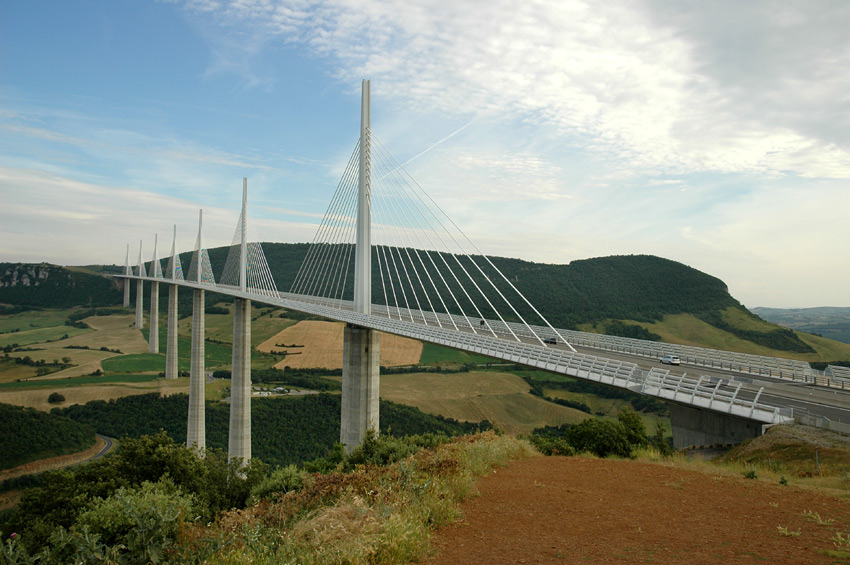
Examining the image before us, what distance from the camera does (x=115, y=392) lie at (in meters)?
55.9

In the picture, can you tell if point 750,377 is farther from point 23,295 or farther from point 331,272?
point 23,295

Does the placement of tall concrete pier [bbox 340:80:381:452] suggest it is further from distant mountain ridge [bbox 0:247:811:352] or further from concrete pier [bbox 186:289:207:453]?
distant mountain ridge [bbox 0:247:811:352]

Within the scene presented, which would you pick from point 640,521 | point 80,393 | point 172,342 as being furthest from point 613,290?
point 640,521

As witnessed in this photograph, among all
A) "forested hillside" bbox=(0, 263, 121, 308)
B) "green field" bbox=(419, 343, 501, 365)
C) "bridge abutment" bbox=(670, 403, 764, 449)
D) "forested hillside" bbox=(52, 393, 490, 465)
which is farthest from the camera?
"forested hillside" bbox=(0, 263, 121, 308)

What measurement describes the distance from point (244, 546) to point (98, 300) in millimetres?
139161

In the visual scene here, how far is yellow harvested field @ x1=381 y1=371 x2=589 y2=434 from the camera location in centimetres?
5709

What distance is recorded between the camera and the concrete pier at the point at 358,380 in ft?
87.1

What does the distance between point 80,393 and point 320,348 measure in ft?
102

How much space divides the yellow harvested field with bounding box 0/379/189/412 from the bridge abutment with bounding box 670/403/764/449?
5654cm

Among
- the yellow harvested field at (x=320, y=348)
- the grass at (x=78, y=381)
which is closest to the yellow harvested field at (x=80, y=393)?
the grass at (x=78, y=381)

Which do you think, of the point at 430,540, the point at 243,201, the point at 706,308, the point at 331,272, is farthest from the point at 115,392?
the point at 706,308

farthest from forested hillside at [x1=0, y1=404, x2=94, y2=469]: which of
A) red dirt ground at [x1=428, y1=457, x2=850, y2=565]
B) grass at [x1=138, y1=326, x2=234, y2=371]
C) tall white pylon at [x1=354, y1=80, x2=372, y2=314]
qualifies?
red dirt ground at [x1=428, y1=457, x2=850, y2=565]

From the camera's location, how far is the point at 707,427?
44.9 feet

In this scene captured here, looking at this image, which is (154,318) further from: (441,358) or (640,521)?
(640,521)
